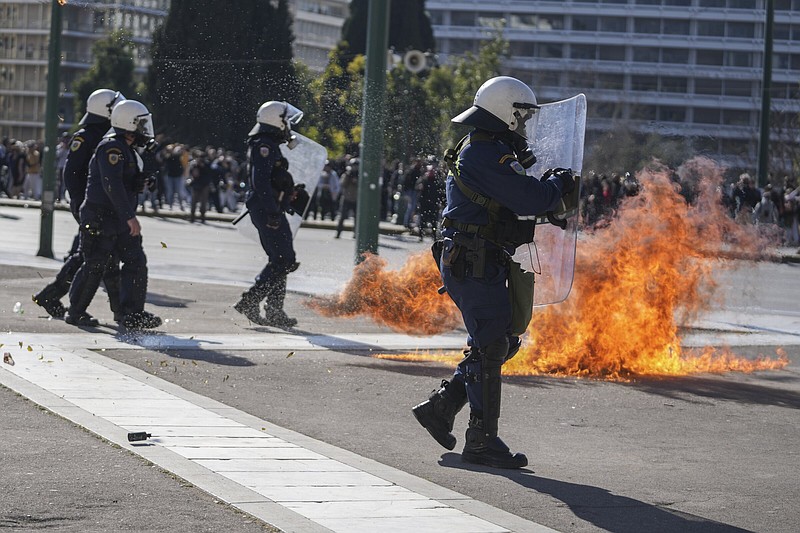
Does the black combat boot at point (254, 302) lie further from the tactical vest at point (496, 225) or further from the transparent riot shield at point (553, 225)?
the tactical vest at point (496, 225)

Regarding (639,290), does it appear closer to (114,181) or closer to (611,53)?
(114,181)

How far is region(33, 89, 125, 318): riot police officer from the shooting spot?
11.7 metres

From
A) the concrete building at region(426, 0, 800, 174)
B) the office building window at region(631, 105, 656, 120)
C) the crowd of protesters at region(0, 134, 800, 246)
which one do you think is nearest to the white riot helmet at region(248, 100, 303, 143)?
the crowd of protesters at region(0, 134, 800, 246)

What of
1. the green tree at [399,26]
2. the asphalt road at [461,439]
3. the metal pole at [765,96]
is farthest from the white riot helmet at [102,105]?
the green tree at [399,26]

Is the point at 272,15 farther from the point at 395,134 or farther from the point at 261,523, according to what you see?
the point at 261,523

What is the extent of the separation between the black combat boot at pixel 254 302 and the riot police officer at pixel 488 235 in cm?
564

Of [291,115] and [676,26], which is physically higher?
[676,26]

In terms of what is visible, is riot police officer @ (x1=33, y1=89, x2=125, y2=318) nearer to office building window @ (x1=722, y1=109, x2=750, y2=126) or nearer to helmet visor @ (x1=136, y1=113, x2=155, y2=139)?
helmet visor @ (x1=136, y1=113, x2=155, y2=139)

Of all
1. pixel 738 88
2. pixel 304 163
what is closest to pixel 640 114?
pixel 738 88

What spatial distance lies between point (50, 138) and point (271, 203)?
24.6ft

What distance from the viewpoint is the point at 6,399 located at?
757 cm

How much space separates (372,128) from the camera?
46.9ft

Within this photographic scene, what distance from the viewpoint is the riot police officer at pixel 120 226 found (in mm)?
11008

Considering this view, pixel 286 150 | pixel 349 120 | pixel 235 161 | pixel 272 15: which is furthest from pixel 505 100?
pixel 235 161
